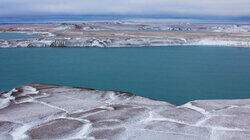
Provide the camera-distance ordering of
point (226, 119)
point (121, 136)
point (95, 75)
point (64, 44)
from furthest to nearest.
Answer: point (64, 44) → point (95, 75) → point (226, 119) → point (121, 136)

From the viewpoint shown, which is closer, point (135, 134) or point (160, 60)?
point (135, 134)

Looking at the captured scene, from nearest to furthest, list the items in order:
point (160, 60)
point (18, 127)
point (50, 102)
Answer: point (18, 127)
point (50, 102)
point (160, 60)

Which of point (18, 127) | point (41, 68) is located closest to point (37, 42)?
point (41, 68)

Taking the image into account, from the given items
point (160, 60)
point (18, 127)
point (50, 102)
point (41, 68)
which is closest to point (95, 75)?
point (41, 68)

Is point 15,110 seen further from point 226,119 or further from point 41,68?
point 41,68

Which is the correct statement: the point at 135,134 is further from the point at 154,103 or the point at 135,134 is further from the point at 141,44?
the point at 141,44

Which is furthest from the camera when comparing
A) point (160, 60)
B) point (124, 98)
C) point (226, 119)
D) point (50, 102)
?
point (160, 60)
